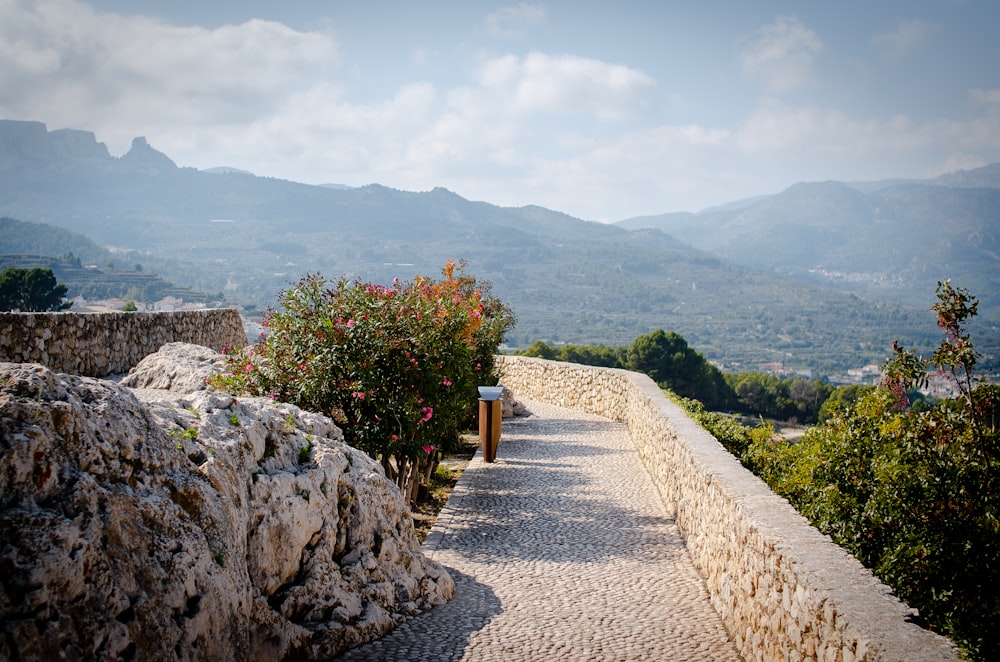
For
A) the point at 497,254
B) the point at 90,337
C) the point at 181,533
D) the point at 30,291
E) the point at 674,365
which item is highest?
the point at 497,254

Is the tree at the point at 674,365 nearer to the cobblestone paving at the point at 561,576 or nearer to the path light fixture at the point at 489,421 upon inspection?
the path light fixture at the point at 489,421

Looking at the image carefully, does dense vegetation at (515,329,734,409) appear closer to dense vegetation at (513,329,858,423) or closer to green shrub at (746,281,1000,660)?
dense vegetation at (513,329,858,423)

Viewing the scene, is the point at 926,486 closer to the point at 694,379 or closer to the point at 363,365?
the point at 363,365

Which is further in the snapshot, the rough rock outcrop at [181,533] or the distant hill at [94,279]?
the distant hill at [94,279]

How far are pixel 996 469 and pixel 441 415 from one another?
229 inches

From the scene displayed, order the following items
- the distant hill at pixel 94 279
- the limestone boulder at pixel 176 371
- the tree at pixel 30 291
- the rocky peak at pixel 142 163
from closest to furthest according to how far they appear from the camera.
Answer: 1. the limestone boulder at pixel 176 371
2. the tree at pixel 30 291
3. the distant hill at pixel 94 279
4. the rocky peak at pixel 142 163

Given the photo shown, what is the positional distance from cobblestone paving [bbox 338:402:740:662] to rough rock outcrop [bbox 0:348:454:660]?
48 cm

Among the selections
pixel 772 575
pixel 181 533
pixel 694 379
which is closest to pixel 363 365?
pixel 181 533

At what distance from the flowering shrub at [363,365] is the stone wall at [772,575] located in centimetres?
302

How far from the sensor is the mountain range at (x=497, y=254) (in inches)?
3999

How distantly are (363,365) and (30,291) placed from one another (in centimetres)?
2157

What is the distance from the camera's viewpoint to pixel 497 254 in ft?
428

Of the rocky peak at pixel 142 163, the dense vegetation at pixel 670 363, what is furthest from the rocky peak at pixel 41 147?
the dense vegetation at pixel 670 363

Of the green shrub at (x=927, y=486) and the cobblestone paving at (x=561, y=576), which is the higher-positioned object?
the green shrub at (x=927, y=486)
